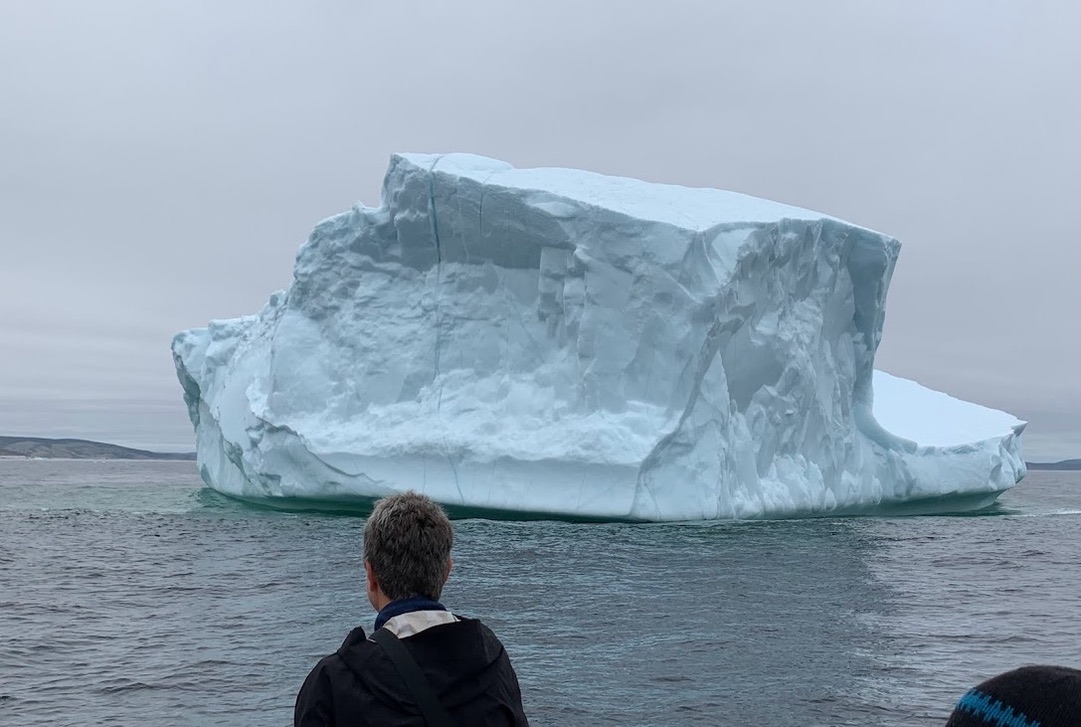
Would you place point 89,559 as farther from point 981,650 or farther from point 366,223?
point 981,650

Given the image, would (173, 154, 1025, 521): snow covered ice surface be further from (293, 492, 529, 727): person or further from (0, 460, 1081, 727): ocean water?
(293, 492, 529, 727): person

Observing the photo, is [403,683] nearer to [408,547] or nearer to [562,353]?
[408,547]

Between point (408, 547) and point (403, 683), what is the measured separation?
0.25 metres

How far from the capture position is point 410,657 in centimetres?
190

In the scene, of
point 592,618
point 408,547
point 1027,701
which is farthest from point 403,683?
point 592,618

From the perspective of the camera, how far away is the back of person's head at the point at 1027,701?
118 centimetres

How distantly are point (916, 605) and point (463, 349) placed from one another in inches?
332

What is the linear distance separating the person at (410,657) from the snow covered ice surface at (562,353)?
13230 mm

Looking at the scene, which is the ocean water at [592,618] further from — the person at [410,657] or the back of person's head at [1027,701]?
the back of person's head at [1027,701]

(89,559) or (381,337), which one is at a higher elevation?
(381,337)

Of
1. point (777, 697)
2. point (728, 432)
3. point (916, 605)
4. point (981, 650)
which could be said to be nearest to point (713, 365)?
point (728, 432)

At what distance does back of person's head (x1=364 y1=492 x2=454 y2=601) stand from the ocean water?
4624mm

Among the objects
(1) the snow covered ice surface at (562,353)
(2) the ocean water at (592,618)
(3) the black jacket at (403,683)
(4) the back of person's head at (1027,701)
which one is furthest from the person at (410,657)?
(1) the snow covered ice surface at (562,353)

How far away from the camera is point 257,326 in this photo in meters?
20.3
